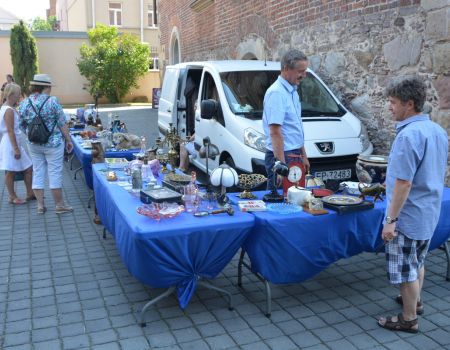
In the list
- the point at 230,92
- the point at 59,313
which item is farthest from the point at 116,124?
the point at 59,313

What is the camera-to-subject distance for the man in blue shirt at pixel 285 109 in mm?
4016

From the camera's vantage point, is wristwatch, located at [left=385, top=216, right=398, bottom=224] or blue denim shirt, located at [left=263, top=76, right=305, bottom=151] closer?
wristwatch, located at [left=385, top=216, right=398, bottom=224]

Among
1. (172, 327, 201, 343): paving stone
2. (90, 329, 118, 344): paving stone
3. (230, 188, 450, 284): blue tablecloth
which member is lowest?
(90, 329, 118, 344): paving stone

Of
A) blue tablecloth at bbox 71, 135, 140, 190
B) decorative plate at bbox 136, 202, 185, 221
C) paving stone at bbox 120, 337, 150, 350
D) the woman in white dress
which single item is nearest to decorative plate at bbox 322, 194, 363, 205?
decorative plate at bbox 136, 202, 185, 221

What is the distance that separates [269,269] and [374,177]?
133cm

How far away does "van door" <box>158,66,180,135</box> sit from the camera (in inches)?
325

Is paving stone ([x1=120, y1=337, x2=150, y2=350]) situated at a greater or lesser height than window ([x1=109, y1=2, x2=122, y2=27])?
lesser

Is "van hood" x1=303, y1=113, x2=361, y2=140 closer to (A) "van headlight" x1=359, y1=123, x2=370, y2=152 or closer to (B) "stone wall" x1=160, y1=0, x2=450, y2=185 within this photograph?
(A) "van headlight" x1=359, y1=123, x2=370, y2=152

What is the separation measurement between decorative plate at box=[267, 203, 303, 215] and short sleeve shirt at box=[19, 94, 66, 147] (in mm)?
3362

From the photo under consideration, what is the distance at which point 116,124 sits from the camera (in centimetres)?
750

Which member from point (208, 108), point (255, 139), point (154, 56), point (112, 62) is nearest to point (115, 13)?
point (154, 56)

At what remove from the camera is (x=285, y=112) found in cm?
411

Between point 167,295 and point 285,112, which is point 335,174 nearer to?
point 285,112

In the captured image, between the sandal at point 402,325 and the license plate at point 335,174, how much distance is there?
2361 mm
